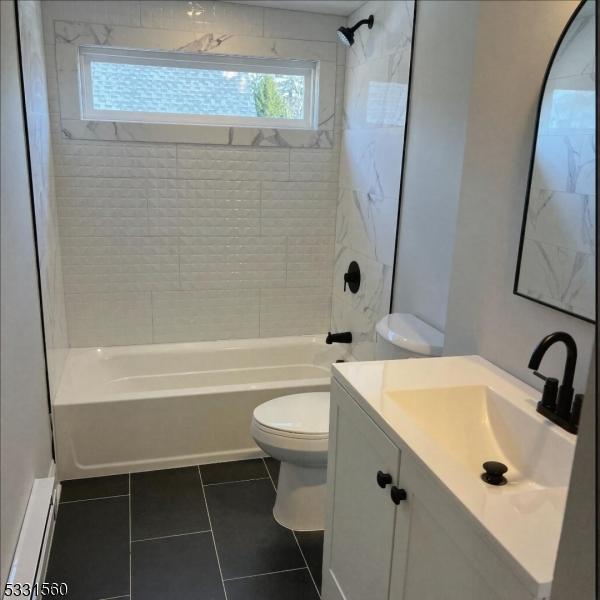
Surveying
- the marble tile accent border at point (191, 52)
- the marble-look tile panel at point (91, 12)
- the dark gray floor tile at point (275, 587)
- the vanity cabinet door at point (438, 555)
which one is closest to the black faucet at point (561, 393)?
the vanity cabinet door at point (438, 555)

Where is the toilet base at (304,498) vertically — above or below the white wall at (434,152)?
below

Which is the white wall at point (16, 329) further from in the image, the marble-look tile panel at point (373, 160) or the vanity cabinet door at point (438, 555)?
the marble-look tile panel at point (373, 160)

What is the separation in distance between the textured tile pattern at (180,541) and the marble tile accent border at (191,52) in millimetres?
1820

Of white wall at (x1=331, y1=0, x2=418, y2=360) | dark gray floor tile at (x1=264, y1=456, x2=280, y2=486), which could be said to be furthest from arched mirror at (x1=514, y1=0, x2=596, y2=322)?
dark gray floor tile at (x1=264, y1=456, x2=280, y2=486)

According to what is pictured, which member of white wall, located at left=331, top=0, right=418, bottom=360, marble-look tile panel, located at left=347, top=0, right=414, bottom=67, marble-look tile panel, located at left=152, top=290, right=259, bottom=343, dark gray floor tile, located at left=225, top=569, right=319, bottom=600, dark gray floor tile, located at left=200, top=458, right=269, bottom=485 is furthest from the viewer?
marble-look tile panel, located at left=152, top=290, right=259, bottom=343

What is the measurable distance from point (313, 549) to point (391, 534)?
0.97m

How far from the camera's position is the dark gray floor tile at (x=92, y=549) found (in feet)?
6.56

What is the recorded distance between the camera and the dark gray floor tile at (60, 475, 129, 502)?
2548 millimetres

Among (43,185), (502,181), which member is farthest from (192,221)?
(502,181)

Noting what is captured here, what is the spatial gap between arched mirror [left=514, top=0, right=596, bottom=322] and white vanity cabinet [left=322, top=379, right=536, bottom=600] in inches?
23.7

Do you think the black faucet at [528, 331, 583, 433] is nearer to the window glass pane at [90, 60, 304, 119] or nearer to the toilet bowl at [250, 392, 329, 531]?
the toilet bowl at [250, 392, 329, 531]

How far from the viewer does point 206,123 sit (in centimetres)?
322

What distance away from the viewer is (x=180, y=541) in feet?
7.39

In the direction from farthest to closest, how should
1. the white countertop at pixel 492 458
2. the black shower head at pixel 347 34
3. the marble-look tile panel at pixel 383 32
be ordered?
1. the black shower head at pixel 347 34
2. the marble-look tile panel at pixel 383 32
3. the white countertop at pixel 492 458
